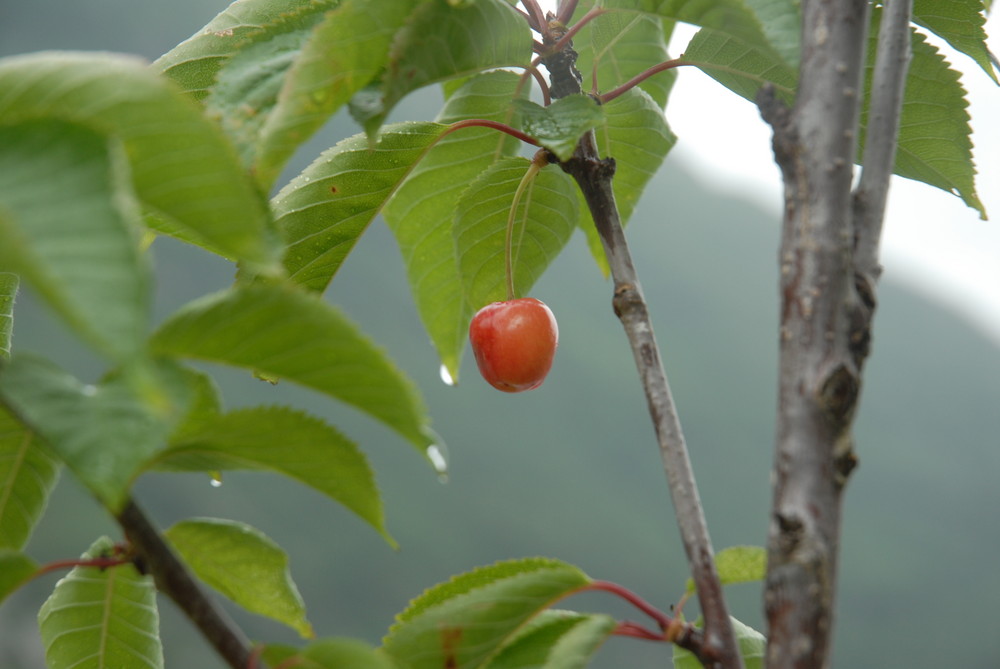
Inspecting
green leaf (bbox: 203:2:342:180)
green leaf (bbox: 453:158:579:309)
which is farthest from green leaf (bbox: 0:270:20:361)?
green leaf (bbox: 453:158:579:309)

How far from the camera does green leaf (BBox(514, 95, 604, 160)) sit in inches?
30.7

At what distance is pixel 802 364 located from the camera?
681 mm

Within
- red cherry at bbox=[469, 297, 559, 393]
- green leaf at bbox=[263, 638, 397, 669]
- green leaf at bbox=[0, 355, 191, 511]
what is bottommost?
green leaf at bbox=[263, 638, 397, 669]

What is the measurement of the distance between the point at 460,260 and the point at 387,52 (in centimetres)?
42

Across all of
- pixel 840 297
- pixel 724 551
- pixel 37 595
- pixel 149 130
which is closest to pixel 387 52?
pixel 149 130

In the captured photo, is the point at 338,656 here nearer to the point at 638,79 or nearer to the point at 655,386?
the point at 655,386

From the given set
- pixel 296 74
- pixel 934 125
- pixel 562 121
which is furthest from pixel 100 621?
pixel 934 125

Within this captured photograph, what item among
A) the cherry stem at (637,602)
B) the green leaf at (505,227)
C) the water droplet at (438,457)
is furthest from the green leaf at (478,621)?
the green leaf at (505,227)

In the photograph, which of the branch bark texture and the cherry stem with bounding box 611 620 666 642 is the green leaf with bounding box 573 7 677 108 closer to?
the branch bark texture

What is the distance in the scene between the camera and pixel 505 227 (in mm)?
A: 1104

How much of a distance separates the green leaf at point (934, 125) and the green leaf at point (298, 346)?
64 cm

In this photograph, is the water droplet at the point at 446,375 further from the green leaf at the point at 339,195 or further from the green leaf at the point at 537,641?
the green leaf at the point at 537,641

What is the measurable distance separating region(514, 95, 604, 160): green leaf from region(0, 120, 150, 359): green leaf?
1.31 feet

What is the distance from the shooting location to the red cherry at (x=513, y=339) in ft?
3.64
